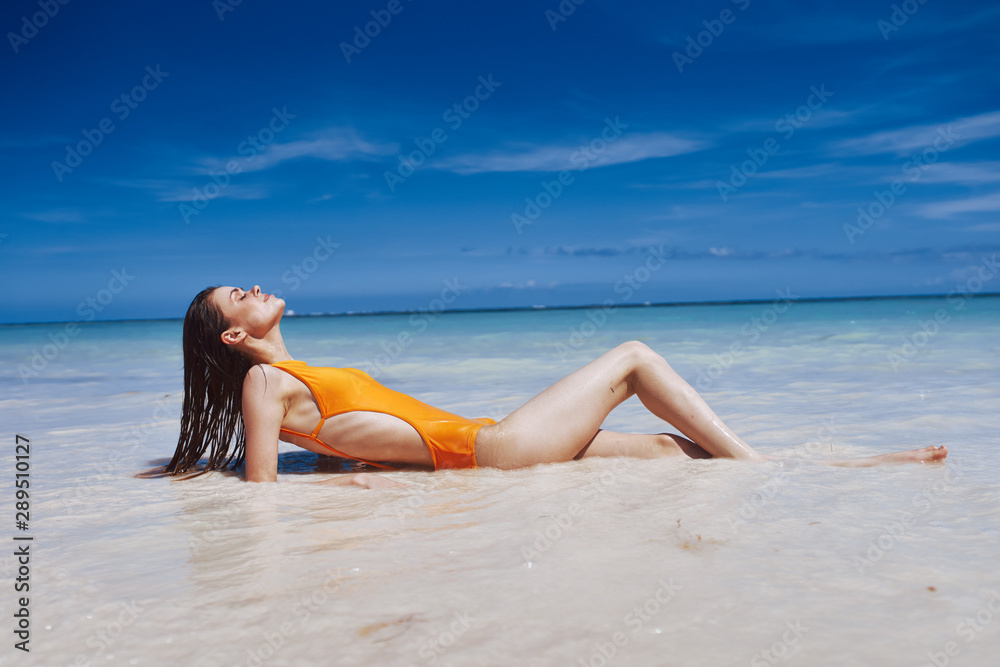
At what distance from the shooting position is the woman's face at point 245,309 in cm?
379

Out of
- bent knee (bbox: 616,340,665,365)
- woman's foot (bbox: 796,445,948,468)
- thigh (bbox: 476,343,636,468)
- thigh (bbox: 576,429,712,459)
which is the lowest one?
woman's foot (bbox: 796,445,948,468)

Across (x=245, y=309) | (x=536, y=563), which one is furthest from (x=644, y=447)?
(x=245, y=309)

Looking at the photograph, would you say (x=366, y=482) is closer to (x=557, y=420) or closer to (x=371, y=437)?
(x=371, y=437)

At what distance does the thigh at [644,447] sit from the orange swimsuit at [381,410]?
73 cm

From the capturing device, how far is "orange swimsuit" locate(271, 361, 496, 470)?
3725mm

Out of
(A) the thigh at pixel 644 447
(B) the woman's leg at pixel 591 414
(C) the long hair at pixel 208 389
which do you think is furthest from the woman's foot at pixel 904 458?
(C) the long hair at pixel 208 389

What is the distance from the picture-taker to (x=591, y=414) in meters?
3.78

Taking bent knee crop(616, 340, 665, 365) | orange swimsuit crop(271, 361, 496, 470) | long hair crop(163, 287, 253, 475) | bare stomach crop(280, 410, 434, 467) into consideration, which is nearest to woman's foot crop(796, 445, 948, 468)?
bent knee crop(616, 340, 665, 365)

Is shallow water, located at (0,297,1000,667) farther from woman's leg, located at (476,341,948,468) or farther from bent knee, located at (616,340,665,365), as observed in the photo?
bent knee, located at (616,340,665,365)

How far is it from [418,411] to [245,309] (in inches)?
46.7

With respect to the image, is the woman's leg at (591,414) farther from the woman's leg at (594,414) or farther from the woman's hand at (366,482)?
the woman's hand at (366,482)

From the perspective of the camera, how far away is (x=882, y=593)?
2.00m

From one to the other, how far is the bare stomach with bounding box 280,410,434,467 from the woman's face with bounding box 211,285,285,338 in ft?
1.99

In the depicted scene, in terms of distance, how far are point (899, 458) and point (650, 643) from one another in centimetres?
257
